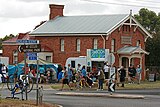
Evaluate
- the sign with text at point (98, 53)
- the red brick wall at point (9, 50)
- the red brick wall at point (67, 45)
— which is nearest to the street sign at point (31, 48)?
the sign with text at point (98, 53)

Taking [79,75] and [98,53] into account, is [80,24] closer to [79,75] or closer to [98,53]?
[98,53]

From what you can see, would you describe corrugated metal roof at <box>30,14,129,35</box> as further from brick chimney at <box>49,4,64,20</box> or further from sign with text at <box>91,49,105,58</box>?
sign with text at <box>91,49,105,58</box>

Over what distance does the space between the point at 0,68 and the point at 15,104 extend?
1524 centimetres

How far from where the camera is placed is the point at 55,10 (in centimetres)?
6456

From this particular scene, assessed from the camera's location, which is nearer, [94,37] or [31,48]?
[31,48]

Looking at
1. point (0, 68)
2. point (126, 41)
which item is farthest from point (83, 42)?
point (0, 68)

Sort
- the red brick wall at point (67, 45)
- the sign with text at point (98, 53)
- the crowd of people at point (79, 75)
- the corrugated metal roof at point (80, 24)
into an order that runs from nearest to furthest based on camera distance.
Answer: the crowd of people at point (79, 75)
the sign with text at point (98, 53)
the corrugated metal roof at point (80, 24)
the red brick wall at point (67, 45)

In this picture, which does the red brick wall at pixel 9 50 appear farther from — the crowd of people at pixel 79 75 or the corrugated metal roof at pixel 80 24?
the crowd of people at pixel 79 75

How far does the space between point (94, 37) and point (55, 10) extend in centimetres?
951

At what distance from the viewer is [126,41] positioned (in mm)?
59688

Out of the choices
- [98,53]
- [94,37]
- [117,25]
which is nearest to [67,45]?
[94,37]

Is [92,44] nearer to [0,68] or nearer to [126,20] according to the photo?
[126,20]

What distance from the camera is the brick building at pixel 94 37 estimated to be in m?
56.8

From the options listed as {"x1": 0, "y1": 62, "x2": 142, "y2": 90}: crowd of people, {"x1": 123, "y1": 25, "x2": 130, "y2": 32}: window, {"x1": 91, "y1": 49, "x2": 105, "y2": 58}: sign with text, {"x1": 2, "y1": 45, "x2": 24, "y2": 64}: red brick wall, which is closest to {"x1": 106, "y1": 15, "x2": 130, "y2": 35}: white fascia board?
{"x1": 123, "y1": 25, "x2": 130, "y2": 32}: window
